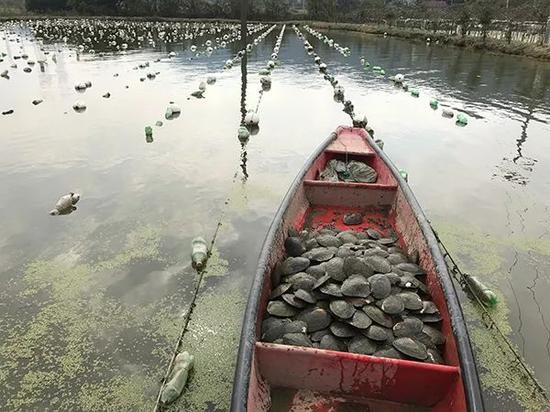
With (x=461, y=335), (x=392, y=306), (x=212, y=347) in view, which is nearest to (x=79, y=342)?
(x=212, y=347)

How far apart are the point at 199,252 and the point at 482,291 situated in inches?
151

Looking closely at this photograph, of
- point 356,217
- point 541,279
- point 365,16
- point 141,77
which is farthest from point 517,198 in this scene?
point 365,16

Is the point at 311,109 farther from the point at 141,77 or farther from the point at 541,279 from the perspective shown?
the point at 541,279

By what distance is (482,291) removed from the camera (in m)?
5.45

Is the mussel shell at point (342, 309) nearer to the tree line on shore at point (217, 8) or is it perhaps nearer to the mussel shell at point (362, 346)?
the mussel shell at point (362, 346)

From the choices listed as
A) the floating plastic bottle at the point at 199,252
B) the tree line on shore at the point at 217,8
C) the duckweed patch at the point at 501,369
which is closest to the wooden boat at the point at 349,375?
the duckweed patch at the point at 501,369

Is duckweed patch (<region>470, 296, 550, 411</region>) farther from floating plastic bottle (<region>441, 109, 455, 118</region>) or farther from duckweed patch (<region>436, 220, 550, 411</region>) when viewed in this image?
floating plastic bottle (<region>441, 109, 455, 118</region>)

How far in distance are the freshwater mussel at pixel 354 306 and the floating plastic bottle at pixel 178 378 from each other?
3.43 feet

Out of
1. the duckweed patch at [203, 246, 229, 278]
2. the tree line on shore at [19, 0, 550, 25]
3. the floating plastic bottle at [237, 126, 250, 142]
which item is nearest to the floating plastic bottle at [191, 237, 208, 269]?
the duckweed patch at [203, 246, 229, 278]

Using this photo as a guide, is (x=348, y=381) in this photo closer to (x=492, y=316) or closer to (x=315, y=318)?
(x=315, y=318)

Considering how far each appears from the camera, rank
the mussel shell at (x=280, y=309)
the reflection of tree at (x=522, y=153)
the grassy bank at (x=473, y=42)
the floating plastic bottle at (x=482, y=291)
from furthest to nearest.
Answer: the grassy bank at (x=473, y=42)
the reflection of tree at (x=522, y=153)
the floating plastic bottle at (x=482, y=291)
the mussel shell at (x=280, y=309)

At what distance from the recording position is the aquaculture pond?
4.57 meters

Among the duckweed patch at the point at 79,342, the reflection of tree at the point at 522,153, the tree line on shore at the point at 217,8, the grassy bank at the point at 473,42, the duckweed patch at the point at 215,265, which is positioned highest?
the tree line on shore at the point at 217,8

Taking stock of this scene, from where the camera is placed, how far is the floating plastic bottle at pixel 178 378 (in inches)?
162
